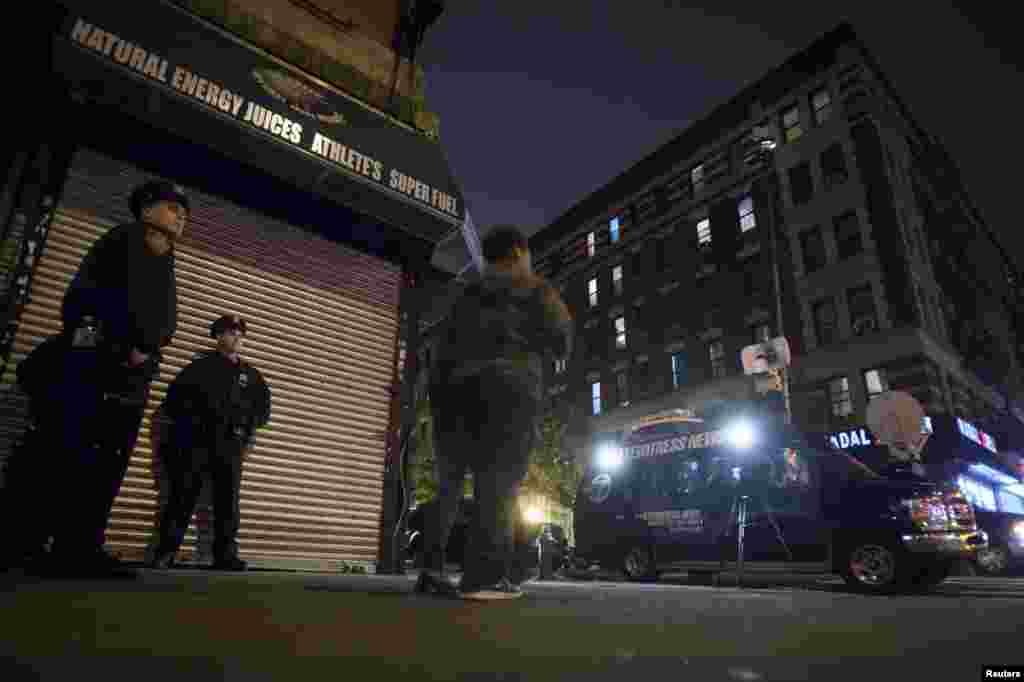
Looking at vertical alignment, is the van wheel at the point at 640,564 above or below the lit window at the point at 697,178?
below

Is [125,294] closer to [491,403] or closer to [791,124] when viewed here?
[491,403]

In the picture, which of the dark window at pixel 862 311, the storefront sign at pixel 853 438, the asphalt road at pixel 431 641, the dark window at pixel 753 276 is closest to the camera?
the asphalt road at pixel 431 641

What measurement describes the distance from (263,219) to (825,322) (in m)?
21.6

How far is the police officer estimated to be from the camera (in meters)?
5.28

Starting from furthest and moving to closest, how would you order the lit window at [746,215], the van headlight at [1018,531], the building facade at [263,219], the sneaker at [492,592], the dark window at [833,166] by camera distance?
the lit window at [746,215] → the dark window at [833,166] → the van headlight at [1018,531] → the building facade at [263,219] → the sneaker at [492,592]

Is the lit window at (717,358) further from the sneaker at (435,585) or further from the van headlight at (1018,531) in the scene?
the sneaker at (435,585)

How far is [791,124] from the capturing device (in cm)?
2581

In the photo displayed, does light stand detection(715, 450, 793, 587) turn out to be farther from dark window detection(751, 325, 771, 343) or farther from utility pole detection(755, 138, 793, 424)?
dark window detection(751, 325, 771, 343)

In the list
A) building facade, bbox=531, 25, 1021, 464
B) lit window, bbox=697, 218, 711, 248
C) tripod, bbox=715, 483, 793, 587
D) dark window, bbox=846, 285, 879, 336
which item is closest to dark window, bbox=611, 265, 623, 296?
building facade, bbox=531, 25, 1021, 464

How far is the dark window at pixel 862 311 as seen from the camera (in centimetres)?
2102

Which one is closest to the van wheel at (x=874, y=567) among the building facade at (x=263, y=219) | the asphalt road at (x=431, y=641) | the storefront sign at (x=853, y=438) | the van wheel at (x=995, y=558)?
the asphalt road at (x=431, y=641)

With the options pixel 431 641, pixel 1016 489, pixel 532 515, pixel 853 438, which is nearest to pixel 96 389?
pixel 431 641

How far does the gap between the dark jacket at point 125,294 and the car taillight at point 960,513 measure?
925 centimetres

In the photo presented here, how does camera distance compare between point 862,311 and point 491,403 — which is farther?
point 862,311
